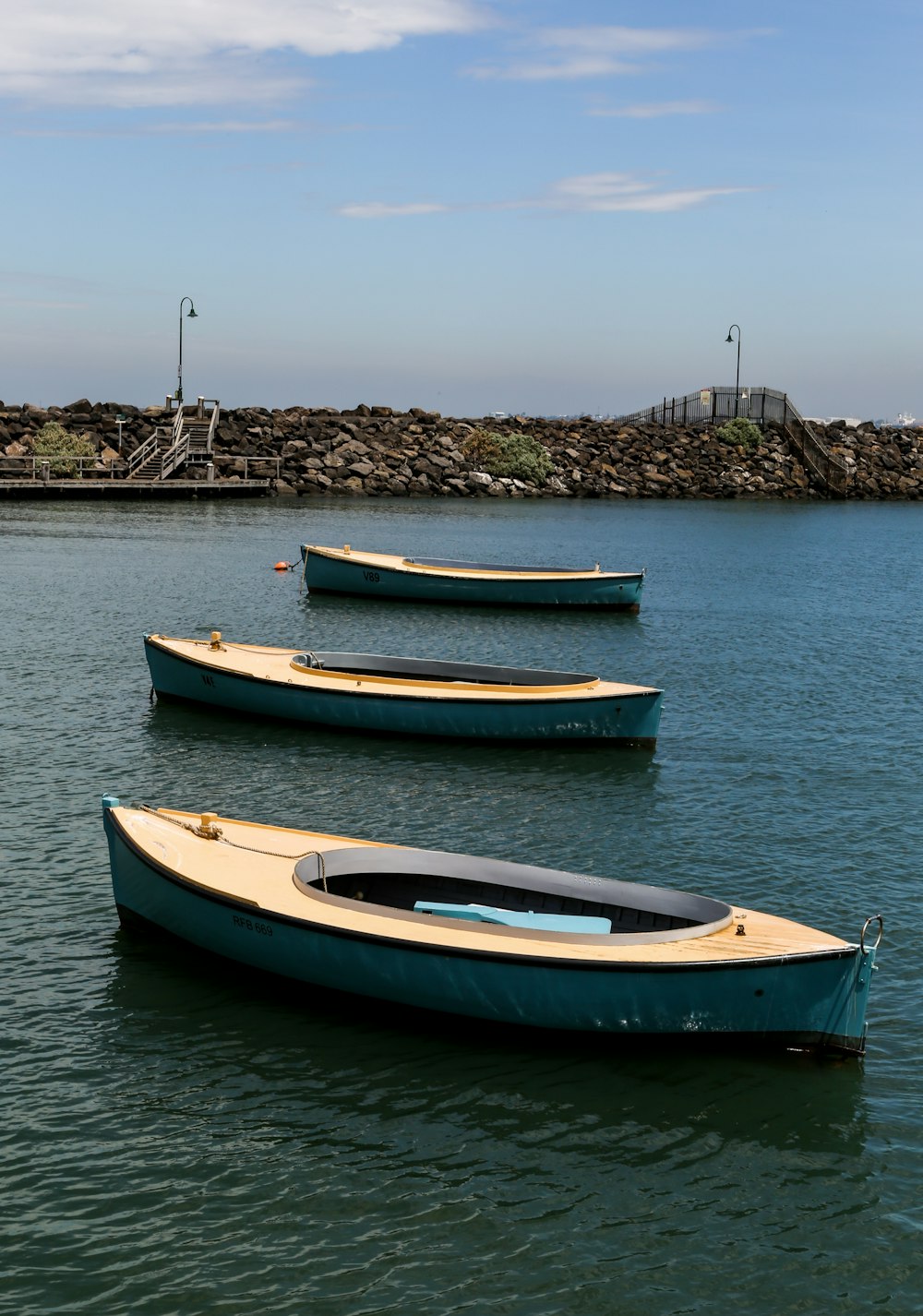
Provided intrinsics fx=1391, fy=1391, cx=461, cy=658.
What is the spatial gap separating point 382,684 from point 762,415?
366 feet

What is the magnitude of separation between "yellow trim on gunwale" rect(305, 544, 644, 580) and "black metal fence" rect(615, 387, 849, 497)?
82.3 metres

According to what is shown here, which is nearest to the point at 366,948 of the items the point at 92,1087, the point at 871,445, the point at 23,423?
the point at 92,1087

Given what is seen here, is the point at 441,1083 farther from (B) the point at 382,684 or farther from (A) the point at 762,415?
(A) the point at 762,415

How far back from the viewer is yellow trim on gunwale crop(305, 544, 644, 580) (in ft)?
173

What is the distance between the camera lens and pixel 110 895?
20797 mm

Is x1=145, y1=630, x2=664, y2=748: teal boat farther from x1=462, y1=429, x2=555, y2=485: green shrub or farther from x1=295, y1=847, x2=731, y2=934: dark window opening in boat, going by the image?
x1=462, y1=429, x2=555, y2=485: green shrub

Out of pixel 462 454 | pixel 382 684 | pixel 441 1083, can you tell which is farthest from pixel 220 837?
pixel 462 454

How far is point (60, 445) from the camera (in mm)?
99250

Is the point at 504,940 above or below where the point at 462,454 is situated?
below

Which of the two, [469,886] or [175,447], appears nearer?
[469,886]

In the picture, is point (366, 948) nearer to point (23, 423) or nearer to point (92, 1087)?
point (92, 1087)

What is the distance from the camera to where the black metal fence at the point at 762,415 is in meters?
131

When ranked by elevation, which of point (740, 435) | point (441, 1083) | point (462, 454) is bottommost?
point (441, 1083)

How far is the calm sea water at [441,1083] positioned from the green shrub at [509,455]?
3231 inches
